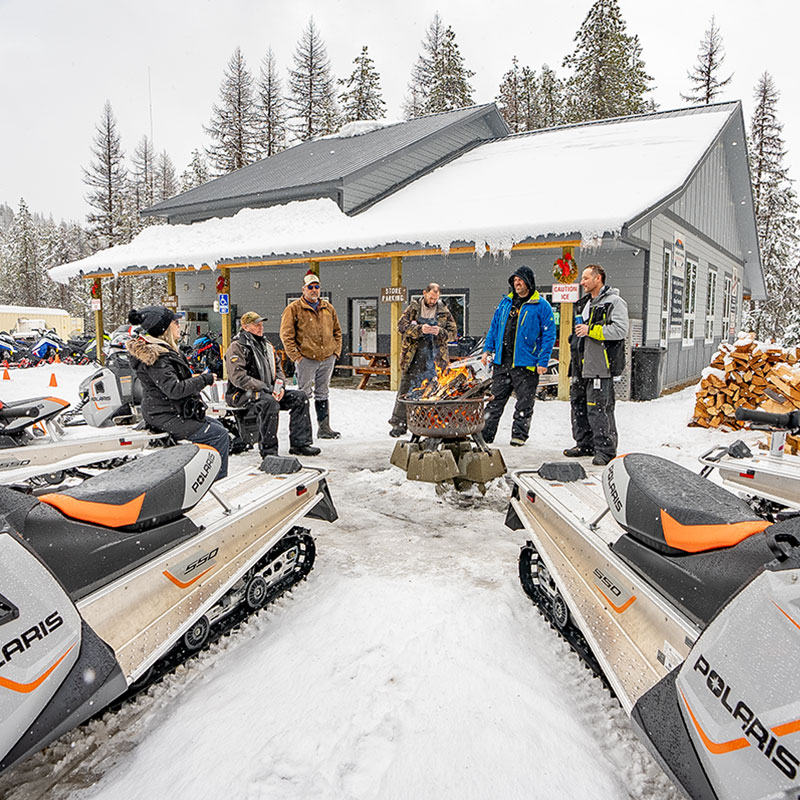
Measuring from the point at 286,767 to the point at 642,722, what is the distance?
3.50 feet

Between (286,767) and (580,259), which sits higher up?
(580,259)

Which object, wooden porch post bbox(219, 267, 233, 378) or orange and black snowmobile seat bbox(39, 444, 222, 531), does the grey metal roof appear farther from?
orange and black snowmobile seat bbox(39, 444, 222, 531)

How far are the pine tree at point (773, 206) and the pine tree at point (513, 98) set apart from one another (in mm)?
11439

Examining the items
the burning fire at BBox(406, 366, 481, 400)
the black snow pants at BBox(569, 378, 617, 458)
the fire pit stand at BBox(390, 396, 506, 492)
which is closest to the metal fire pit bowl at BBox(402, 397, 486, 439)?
the fire pit stand at BBox(390, 396, 506, 492)

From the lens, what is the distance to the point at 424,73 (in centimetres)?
3603

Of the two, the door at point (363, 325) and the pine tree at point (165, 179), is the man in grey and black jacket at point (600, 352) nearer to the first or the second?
the door at point (363, 325)

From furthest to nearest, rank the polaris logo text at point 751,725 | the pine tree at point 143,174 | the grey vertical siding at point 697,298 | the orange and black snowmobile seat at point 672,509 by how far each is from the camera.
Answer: the pine tree at point 143,174 < the grey vertical siding at point 697,298 < the orange and black snowmobile seat at point 672,509 < the polaris logo text at point 751,725

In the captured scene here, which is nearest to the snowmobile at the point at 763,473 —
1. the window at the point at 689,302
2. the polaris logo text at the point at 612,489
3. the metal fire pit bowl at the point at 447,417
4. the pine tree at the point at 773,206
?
the polaris logo text at the point at 612,489

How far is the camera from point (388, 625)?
8.84 feet

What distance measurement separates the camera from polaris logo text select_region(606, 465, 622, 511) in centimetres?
213

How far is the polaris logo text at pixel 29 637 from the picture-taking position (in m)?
1.44

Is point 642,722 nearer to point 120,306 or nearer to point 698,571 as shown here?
point 698,571

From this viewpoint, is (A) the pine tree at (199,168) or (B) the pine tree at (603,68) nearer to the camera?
(B) the pine tree at (603,68)

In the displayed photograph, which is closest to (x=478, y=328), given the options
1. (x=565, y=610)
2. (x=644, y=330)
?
(x=644, y=330)
